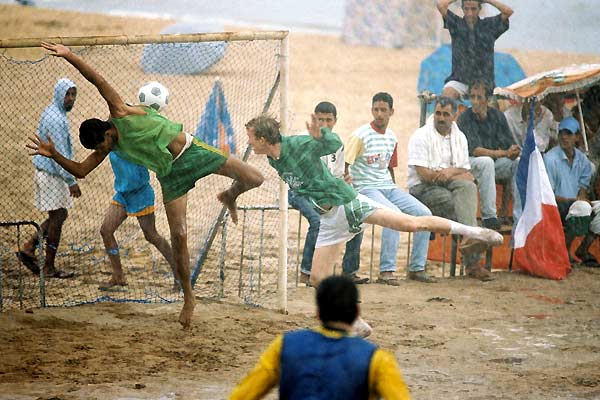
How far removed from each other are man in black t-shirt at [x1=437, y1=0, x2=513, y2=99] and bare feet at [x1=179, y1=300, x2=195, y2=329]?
4.85 metres

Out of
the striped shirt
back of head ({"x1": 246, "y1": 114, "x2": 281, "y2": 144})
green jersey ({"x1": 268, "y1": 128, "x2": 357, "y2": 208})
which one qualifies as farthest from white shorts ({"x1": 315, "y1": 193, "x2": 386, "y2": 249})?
the striped shirt

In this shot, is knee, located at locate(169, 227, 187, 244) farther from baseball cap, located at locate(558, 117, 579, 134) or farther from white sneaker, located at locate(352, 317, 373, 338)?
baseball cap, located at locate(558, 117, 579, 134)

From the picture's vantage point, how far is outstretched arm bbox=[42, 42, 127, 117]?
7465mm

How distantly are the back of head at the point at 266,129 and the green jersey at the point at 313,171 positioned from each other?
0.19 meters

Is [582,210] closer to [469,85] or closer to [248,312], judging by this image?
[469,85]

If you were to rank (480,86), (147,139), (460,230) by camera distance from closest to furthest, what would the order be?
(147,139), (460,230), (480,86)

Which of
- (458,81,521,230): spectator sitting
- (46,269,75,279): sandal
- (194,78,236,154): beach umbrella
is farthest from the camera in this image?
(194,78,236,154): beach umbrella

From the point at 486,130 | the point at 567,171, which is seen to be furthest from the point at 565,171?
the point at 486,130

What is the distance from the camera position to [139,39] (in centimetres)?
835

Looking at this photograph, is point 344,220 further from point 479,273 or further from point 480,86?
point 480,86

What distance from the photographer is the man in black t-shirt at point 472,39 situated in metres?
11.9

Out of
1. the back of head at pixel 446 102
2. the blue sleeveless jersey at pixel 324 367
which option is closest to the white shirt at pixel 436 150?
the back of head at pixel 446 102

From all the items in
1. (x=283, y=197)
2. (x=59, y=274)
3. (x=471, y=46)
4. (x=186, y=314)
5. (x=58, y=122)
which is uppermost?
(x=471, y=46)

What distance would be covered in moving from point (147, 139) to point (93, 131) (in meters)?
0.43
